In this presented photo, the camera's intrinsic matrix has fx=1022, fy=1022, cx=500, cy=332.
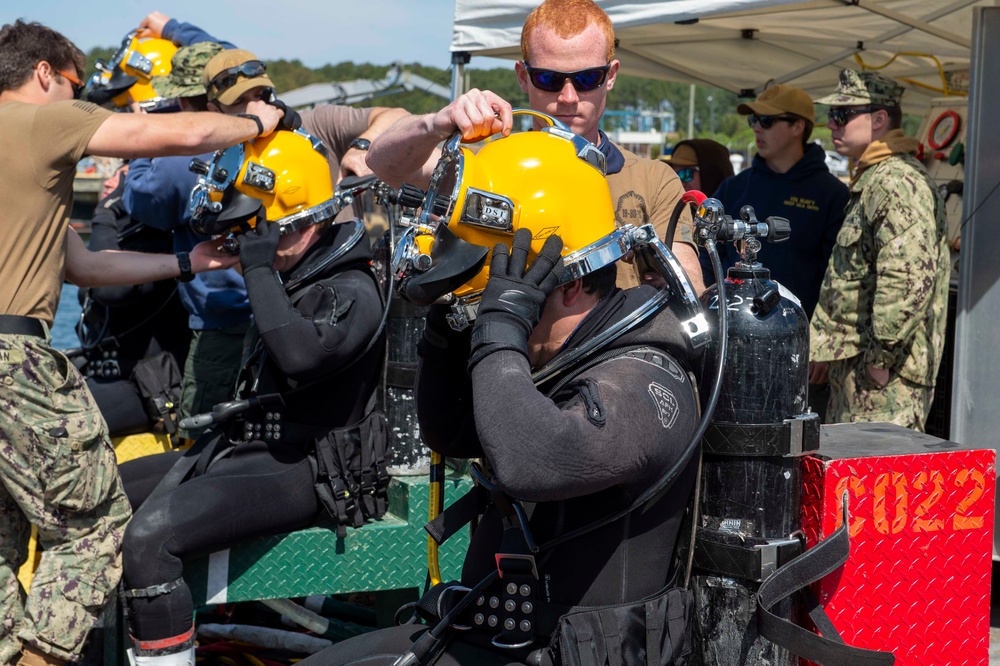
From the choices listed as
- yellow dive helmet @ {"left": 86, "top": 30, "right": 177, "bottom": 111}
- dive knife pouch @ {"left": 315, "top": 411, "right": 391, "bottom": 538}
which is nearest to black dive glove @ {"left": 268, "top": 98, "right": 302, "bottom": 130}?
dive knife pouch @ {"left": 315, "top": 411, "right": 391, "bottom": 538}

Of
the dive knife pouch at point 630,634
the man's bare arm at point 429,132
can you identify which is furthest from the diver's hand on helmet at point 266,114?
the dive knife pouch at point 630,634

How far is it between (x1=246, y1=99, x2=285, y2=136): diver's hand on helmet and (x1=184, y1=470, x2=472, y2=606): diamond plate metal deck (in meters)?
1.50

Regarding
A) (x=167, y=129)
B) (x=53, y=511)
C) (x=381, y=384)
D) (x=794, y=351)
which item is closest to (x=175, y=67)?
(x=167, y=129)

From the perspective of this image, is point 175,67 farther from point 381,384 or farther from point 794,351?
point 794,351

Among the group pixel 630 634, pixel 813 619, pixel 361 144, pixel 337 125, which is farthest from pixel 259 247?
pixel 813 619

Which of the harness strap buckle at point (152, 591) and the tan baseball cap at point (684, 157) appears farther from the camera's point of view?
the tan baseball cap at point (684, 157)

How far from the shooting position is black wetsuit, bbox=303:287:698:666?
1.98 meters

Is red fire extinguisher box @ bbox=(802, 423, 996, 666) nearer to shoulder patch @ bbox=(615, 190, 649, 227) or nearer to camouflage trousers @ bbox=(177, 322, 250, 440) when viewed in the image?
shoulder patch @ bbox=(615, 190, 649, 227)

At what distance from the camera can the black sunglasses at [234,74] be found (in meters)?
4.41

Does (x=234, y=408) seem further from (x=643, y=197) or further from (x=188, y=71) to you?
(x=188, y=71)

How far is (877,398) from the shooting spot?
455 centimetres

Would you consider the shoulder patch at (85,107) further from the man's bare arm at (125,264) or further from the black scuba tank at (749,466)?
the black scuba tank at (749,466)

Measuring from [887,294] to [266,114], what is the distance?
268 centimetres

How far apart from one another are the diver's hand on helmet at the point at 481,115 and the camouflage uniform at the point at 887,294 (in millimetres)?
2626
